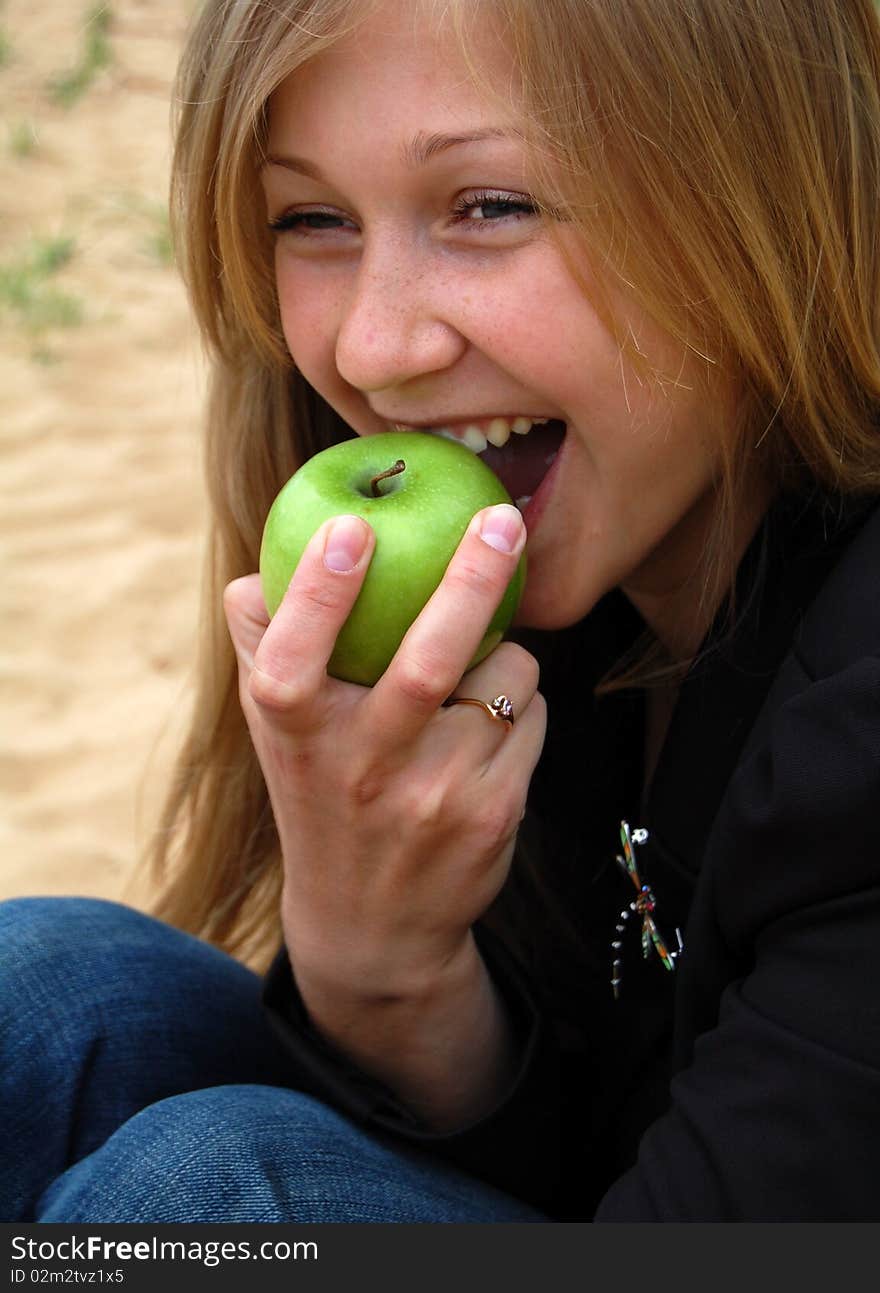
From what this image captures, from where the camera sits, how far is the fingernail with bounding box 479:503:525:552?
1.36 m

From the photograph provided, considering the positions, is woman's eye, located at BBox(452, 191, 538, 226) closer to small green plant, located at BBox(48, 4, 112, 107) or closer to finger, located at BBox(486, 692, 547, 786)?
finger, located at BBox(486, 692, 547, 786)

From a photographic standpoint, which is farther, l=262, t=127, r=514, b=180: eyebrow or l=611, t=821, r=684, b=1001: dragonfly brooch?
l=611, t=821, r=684, b=1001: dragonfly brooch

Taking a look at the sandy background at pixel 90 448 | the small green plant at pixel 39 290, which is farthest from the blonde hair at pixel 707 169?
the small green plant at pixel 39 290

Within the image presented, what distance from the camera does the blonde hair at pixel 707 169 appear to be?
130 centimetres

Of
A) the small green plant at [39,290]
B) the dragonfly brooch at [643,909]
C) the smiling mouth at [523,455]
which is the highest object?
the small green plant at [39,290]

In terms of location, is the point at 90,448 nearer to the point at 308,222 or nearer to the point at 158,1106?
the point at 308,222

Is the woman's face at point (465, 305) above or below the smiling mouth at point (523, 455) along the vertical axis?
above

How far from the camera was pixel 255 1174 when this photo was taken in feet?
4.59

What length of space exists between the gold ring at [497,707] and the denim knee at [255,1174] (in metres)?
0.48

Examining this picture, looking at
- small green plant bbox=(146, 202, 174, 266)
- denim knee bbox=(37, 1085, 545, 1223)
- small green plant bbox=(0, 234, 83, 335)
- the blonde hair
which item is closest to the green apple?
the blonde hair

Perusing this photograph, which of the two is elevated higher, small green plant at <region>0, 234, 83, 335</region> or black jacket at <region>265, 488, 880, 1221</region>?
small green plant at <region>0, 234, 83, 335</region>

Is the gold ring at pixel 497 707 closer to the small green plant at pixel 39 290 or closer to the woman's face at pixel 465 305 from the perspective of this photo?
the woman's face at pixel 465 305

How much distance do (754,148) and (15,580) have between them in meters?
2.74

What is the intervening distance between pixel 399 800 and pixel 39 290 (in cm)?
384
